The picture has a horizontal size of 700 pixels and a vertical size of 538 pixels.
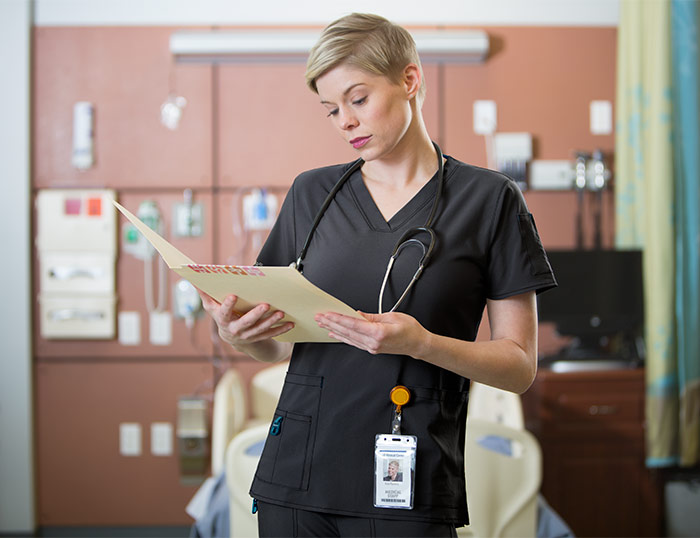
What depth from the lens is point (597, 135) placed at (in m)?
3.33

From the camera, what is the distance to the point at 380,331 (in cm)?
90

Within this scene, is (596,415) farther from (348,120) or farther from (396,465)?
(348,120)

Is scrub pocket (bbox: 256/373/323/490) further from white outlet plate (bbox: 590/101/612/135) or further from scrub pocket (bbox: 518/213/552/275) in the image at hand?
white outlet plate (bbox: 590/101/612/135)

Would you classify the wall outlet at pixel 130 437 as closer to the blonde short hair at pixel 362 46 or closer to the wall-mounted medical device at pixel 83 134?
the wall-mounted medical device at pixel 83 134

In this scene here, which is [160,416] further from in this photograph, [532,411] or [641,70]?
[641,70]

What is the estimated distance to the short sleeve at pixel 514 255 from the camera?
1.05 m

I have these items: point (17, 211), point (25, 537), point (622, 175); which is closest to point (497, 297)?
point (622, 175)

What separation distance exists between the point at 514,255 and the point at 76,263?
2.70m

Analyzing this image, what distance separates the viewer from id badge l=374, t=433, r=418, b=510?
100 cm

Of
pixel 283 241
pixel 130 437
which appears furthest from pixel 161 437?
pixel 283 241

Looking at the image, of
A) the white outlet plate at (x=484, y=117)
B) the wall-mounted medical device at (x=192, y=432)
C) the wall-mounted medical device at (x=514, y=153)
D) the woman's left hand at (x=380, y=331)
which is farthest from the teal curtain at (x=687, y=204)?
the woman's left hand at (x=380, y=331)

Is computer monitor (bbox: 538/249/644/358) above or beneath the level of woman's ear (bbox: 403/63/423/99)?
beneath

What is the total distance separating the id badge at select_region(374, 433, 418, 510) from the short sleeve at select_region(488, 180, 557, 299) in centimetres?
27

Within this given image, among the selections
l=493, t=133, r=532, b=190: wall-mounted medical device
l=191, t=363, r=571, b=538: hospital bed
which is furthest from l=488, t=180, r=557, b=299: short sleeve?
l=493, t=133, r=532, b=190: wall-mounted medical device
